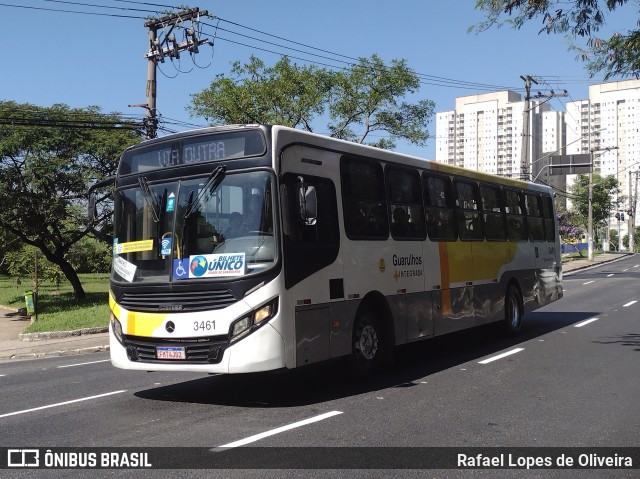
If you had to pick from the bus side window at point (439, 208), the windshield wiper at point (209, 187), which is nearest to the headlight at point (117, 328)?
the windshield wiper at point (209, 187)

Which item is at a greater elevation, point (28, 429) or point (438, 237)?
point (438, 237)

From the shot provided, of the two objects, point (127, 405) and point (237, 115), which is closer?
point (127, 405)

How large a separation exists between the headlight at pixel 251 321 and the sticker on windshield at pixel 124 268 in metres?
1.65

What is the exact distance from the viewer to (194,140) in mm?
Result: 8141

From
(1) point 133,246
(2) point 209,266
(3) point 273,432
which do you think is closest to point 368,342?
(2) point 209,266

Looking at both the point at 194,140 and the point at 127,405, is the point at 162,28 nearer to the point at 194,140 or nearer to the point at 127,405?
the point at 194,140

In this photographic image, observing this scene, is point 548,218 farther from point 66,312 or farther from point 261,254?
point 66,312

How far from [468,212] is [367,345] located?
412cm

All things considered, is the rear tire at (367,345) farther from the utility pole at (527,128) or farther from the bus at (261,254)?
the utility pole at (527,128)

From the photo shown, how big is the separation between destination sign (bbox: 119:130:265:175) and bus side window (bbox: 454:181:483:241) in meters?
5.11

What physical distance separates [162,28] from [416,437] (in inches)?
728

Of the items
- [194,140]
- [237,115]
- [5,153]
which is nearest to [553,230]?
[194,140]

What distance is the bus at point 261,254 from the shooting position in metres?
7.39

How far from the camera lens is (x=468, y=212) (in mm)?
12047
